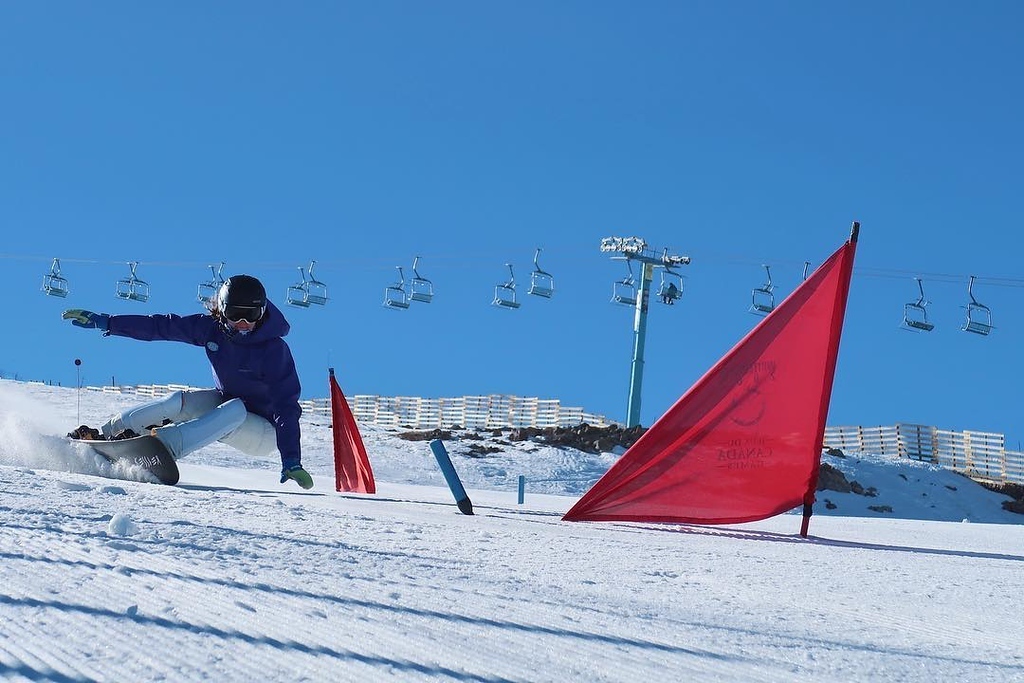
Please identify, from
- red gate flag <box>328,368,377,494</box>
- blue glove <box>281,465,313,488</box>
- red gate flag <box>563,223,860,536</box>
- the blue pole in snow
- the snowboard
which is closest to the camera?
red gate flag <box>563,223,860,536</box>

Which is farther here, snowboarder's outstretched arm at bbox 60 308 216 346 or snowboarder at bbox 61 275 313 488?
snowboarder's outstretched arm at bbox 60 308 216 346

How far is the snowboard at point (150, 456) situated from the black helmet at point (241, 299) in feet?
3.18

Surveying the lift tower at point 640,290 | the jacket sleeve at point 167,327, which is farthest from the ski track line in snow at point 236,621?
the lift tower at point 640,290

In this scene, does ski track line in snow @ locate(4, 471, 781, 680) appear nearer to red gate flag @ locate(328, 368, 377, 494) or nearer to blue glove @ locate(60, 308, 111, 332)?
blue glove @ locate(60, 308, 111, 332)

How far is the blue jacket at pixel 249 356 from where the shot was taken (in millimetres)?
6602

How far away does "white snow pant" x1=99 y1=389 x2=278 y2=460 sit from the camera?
6148mm

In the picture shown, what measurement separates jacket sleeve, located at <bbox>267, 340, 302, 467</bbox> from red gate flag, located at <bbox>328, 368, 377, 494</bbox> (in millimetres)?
1632

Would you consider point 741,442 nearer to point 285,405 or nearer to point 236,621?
point 285,405

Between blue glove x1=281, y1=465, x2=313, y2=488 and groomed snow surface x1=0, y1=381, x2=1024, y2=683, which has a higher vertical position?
blue glove x1=281, y1=465, x2=313, y2=488

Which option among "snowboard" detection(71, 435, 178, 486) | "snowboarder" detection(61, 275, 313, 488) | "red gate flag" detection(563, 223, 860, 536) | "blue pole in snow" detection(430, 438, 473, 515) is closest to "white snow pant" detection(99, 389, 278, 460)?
"snowboarder" detection(61, 275, 313, 488)

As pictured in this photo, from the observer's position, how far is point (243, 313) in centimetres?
639

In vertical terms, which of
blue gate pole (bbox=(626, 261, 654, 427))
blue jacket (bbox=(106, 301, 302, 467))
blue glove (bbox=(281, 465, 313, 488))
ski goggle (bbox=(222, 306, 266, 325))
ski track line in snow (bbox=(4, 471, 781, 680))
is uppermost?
blue gate pole (bbox=(626, 261, 654, 427))

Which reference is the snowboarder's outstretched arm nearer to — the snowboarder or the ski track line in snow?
the snowboarder

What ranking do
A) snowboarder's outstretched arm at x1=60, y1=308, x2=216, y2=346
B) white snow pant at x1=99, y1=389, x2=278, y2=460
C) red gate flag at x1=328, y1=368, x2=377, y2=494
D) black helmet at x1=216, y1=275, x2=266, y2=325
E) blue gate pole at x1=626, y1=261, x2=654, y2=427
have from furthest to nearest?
blue gate pole at x1=626, y1=261, x2=654, y2=427 → red gate flag at x1=328, y1=368, x2=377, y2=494 → snowboarder's outstretched arm at x1=60, y1=308, x2=216, y2=346 → black helmet at x1=216, y1=275, x2=266, y2=325 → white snow pant at x1=99, y1=389, x2=278, y2=460
